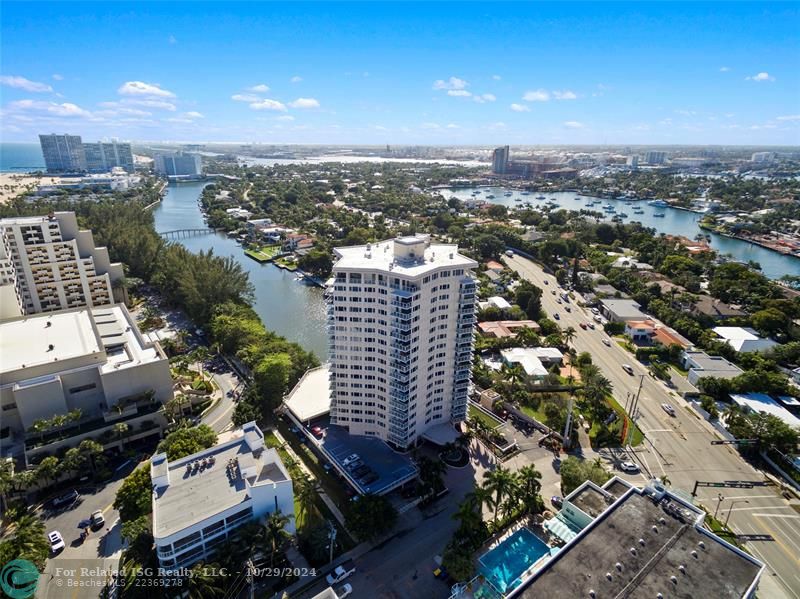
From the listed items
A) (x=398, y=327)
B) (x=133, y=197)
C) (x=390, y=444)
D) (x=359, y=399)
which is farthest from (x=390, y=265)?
(x=133, y=197)

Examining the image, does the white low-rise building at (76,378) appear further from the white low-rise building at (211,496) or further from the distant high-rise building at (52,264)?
the distant high-rise building at (52,264)

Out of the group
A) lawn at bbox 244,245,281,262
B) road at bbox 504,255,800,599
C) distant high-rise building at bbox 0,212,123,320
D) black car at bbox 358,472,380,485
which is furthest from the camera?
lawn at bbox 244,245,281,262

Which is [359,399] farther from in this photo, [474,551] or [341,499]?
[474,551]

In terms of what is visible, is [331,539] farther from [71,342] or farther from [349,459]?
[71,342]

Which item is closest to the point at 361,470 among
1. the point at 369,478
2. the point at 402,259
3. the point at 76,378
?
the point at 369,478

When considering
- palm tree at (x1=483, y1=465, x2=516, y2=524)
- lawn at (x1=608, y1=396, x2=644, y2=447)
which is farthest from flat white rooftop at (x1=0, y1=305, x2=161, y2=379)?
lawn at (x1=608, y1=396, x2=644, y2=447)

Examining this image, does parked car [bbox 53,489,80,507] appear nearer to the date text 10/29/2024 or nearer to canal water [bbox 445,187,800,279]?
the date text 10/29/2024

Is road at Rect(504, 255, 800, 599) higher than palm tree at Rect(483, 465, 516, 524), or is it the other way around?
palm tree at Rect(483, 465, 516, 524)
